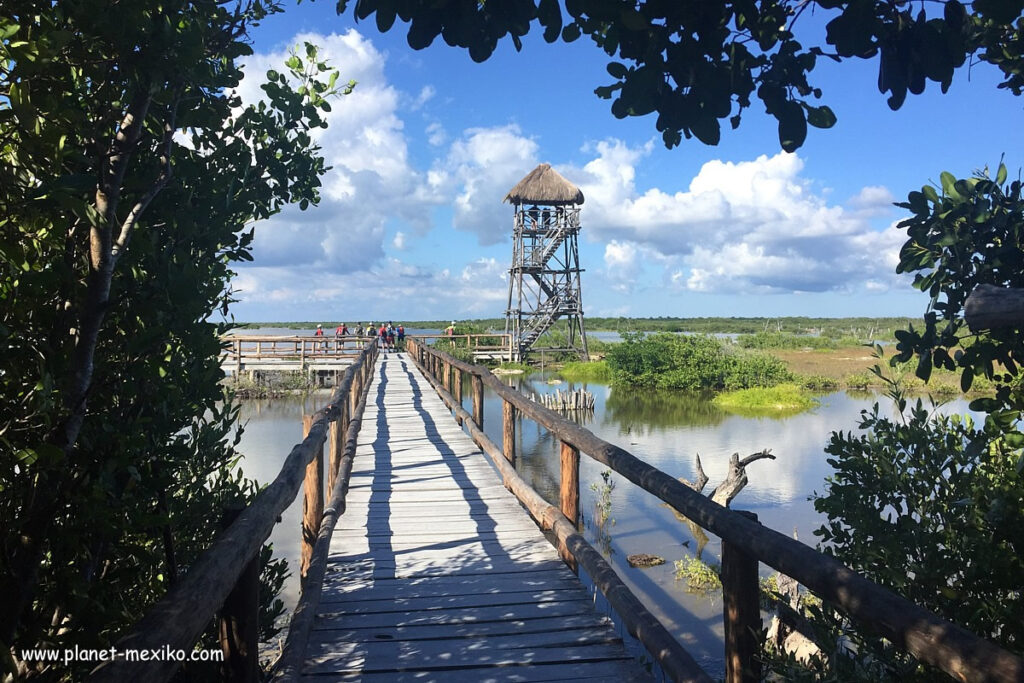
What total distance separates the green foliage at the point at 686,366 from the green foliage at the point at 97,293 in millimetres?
26606

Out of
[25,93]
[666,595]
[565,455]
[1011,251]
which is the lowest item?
[666,595]

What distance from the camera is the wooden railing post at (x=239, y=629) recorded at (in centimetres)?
195

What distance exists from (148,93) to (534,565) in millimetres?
3394

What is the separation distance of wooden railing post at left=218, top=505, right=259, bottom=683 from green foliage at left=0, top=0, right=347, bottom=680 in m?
0.22

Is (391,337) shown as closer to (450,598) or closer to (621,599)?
(450,598)

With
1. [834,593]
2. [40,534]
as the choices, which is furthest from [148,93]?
[834,593]

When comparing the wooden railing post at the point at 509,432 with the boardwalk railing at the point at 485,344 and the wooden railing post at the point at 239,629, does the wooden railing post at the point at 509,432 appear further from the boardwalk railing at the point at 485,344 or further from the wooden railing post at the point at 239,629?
the boardwalk railing at the point at 485,344

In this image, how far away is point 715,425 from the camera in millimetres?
19531

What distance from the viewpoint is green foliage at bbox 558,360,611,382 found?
32.2m

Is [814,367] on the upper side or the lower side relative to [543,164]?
lower

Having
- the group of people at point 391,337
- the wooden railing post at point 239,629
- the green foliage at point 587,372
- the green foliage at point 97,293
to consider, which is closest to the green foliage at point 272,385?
the group of people at point 391,337

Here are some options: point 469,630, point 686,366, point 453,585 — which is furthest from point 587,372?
point 469,630

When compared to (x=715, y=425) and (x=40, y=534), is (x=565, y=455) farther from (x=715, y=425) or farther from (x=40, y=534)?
(x=715, y=425)

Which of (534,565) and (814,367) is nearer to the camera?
(534,565)
